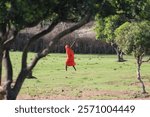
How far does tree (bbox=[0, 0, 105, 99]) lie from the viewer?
1062cm

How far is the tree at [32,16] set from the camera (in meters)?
10.6

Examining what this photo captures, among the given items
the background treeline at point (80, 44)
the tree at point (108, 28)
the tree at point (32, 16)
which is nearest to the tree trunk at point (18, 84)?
the tree at point (32, 16)

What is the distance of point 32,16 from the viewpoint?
1087 cm

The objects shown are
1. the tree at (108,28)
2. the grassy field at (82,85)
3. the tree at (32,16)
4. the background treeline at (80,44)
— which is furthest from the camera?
the background treeline at (80,44)

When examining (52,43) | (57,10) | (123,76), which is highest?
(57,10)

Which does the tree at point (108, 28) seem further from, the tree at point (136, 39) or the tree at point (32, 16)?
the tree at point (32, 16)

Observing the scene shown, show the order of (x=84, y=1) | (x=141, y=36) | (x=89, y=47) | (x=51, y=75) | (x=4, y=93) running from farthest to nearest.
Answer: (x=89, y=47) → (x=51, y=75) → (x=141, y=36) → (x=4, y=93) → (x=84, y=1)

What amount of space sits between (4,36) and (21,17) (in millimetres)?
1835

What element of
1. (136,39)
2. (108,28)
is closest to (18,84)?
(136,39)

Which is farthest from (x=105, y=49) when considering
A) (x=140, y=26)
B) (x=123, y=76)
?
(x=140, y=26)

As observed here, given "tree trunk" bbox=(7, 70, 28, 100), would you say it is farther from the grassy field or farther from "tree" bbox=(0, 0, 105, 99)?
the grassy field

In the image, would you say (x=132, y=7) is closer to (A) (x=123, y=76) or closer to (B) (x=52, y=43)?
(B) (x=52, y=43)

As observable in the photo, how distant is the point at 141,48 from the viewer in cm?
2292

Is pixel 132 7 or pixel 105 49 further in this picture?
pixel 105 49
